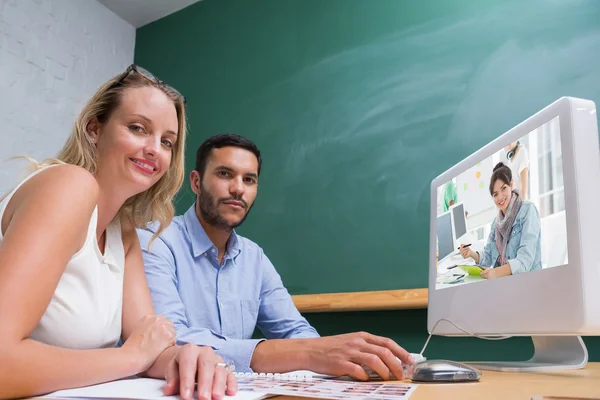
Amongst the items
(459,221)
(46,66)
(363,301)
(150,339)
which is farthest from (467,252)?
(46,66)

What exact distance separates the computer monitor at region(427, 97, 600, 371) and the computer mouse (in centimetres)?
19

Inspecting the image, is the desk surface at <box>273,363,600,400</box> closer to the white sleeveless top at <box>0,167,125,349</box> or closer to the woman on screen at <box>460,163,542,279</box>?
the woman on screen at <box>460,163,542,279</box>

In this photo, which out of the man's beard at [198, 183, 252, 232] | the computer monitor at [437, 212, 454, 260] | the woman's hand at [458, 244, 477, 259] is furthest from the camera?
the man's beard at [198, 183, 252, 232]

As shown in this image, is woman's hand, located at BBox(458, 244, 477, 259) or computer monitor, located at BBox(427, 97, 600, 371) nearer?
computer monitor, located at BBox(427, 97, 600, 371)

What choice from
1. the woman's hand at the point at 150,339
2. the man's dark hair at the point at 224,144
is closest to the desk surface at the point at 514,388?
the woman's hand at the point at 150,339

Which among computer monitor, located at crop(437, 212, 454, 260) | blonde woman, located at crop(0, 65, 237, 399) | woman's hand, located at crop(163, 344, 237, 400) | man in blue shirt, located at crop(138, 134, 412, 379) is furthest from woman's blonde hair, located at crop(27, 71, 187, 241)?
computer monitor, located at crop(437, 212, 454, 260)

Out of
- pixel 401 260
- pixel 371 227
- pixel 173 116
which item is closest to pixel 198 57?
pixel 371 227

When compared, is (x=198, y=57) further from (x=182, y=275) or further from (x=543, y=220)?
(x=543, y=220)

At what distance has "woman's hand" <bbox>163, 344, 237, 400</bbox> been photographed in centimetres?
58

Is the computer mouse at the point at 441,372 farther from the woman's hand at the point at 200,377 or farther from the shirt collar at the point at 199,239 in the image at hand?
the shirt collar at the point at 199,239

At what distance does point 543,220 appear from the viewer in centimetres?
92

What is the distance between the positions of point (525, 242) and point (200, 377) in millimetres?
639

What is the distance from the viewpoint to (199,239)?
167 centimetres

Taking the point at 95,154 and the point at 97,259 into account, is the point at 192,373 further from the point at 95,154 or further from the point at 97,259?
the point at 95,154
